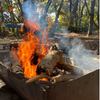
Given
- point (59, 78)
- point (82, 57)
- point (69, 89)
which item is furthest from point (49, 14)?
point (69, 89)

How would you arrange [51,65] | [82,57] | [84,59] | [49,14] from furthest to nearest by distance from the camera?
[49,14]
[82,57]
[84,59]
[51,65]

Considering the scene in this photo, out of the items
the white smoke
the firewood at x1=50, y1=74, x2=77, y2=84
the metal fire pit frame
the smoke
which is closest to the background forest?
the smoke

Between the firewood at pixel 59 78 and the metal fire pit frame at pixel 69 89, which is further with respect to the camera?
the firewood at pixel 59 78

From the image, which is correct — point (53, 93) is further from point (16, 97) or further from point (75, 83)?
point (16, 97)

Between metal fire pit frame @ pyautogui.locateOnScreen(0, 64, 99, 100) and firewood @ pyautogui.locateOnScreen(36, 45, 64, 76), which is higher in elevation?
firewood @ pyautogui.locateOnScreen(36, 45, 64, 76)

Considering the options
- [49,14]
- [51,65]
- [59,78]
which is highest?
[49,14]

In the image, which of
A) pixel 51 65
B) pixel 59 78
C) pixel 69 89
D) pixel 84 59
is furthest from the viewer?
pixel 84 59

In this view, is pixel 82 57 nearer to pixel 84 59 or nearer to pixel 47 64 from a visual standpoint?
pixel 84 59

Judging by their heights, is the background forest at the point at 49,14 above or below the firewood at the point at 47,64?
above

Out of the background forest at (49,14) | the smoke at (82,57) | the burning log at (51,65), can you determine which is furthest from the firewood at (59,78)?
the background forest at (49,14)

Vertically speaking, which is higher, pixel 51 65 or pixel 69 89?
pixel 51 65

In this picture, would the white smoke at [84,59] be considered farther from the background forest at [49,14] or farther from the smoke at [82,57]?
the background forest at [49,14]

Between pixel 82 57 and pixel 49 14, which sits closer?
pixel 82 57

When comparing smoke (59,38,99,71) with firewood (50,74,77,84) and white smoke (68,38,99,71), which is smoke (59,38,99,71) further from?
firewood (50,74,77,84)
